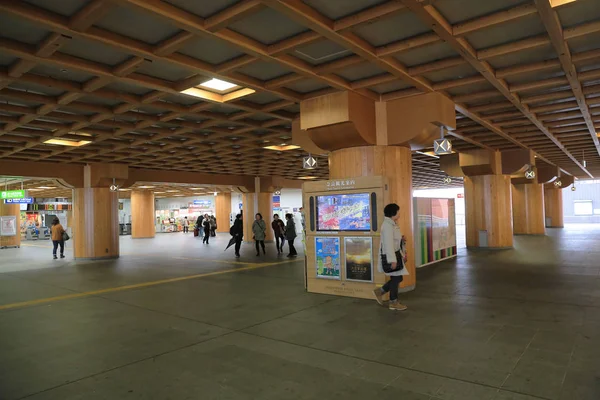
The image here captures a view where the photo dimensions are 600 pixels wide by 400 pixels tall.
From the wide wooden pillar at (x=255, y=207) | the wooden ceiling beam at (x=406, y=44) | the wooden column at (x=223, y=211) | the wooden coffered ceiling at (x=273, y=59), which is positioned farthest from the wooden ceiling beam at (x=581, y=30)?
the wooden column at (x=223, y=211)

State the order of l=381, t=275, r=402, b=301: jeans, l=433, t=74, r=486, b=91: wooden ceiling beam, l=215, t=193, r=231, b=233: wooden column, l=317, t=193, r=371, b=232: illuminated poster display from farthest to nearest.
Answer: l=215, t=193, r=231, b=233: wooden column, l=317, t=193, r=371, b=232: illuminated poster display, l=433, t=74, r=486, b=91: wooden ceiling beam, l=381, t=275, r=402, b=301: jeans

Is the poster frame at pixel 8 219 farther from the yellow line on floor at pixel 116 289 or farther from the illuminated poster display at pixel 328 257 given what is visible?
the illuminated poster display at pixel 328 257

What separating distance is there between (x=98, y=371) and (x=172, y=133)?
7786 millimetres

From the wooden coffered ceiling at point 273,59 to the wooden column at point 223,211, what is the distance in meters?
22.1

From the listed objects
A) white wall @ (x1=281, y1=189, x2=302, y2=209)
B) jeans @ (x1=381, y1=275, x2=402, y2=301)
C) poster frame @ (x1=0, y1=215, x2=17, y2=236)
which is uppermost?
→ white wall @ (x1=281, y1=189, x2=302, y2=209)

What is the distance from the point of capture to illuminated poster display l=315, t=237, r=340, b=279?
7.89 meters

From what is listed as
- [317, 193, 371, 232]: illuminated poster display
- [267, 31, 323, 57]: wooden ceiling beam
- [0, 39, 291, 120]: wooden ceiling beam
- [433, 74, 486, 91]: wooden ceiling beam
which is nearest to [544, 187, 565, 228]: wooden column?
[433, 74, 486, 91]: wooden ceiling beam

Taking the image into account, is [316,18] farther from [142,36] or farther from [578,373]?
[578,373]

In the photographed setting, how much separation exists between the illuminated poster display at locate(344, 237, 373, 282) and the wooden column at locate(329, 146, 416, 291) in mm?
989

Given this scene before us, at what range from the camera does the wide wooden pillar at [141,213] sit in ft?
98.6

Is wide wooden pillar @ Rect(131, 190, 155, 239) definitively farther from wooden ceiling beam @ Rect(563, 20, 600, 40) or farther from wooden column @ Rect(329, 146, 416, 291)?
wooden ceiling beam @ Rect(563, 20, 600, 40)

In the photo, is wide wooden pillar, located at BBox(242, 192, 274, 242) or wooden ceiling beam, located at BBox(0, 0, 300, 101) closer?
wooden ceiling beam, located at BBox(0, 0, 300, 101)

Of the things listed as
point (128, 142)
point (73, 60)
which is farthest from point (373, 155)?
point (128, 142)

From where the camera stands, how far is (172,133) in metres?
11.1
